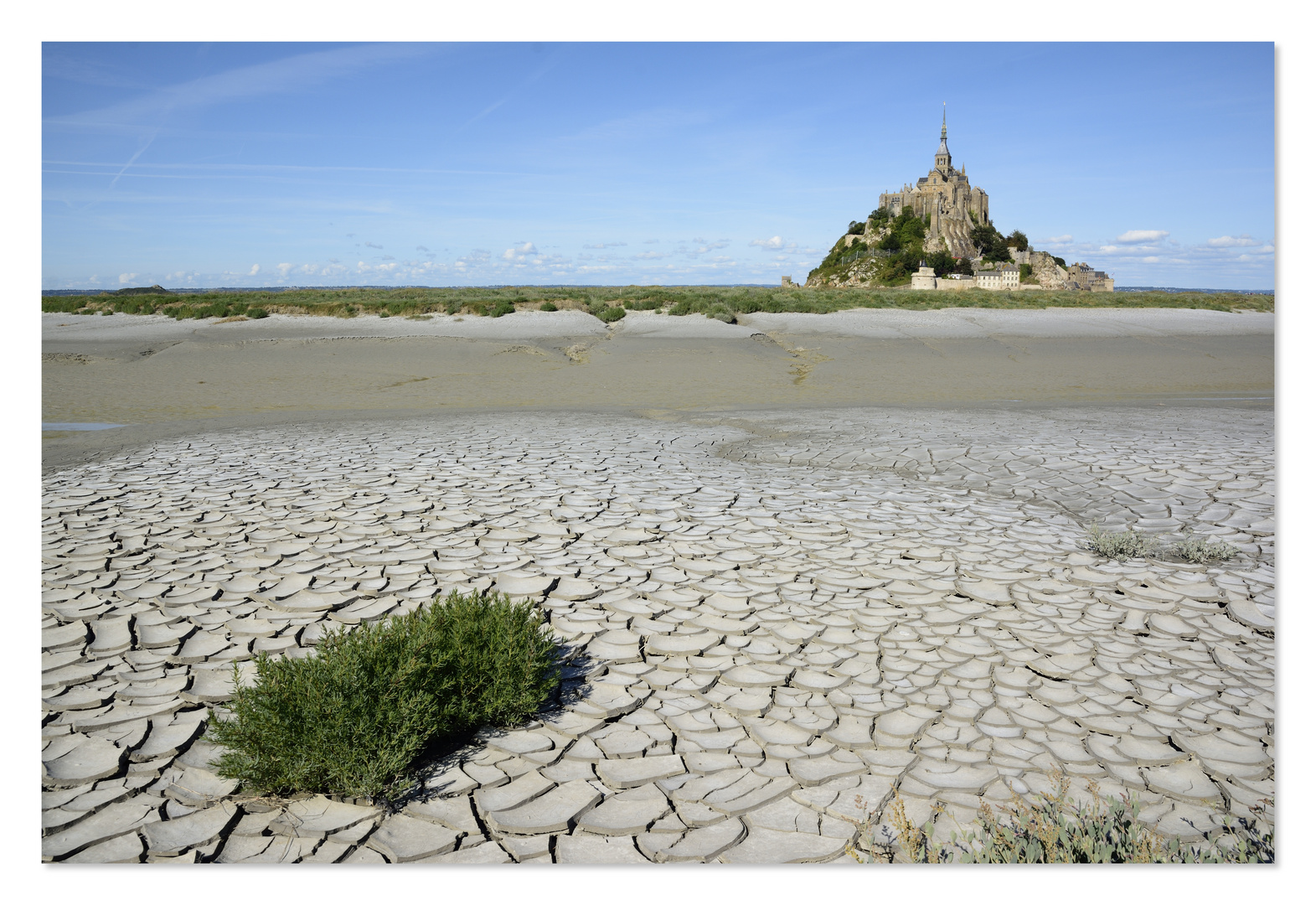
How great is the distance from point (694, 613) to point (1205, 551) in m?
2.77

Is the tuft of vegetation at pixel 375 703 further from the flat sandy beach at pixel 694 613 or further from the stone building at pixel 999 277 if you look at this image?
the stone building at pixel 999 277

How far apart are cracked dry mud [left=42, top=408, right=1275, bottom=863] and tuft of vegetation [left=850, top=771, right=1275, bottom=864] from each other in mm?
74

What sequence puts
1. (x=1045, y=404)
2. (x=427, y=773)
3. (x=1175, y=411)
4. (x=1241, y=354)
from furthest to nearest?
(x=1241, y=354) → (x=1045, y=404) → (x=1175, y=411) → (x=427, y=773)

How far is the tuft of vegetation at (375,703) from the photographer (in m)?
2.29

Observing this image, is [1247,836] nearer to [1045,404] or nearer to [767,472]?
[767,472]

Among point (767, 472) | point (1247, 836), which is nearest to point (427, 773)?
point (1247, 836)

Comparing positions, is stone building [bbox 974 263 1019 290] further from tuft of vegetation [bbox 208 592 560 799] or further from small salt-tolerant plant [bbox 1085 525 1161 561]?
tuft of vegetation [bbox 208 592 560 799]

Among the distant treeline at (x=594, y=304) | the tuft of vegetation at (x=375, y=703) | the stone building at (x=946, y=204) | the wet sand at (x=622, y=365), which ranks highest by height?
the stone building at (x=946, y=204)

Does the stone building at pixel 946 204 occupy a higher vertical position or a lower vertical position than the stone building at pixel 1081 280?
higher

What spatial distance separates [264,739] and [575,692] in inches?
42.7

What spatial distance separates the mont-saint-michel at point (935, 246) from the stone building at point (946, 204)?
0.26 feet

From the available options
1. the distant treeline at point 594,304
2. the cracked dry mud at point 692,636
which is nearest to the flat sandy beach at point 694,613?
the cracked dry mud at point 692,636

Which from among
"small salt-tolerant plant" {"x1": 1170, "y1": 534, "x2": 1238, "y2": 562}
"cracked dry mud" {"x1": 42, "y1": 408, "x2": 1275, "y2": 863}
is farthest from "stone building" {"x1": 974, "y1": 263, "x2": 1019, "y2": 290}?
"small salt-tolerant plant" {"x1": 1170, "y1": 534, "x2": 1238, "y2": 562}

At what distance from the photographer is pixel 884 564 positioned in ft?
14.4
